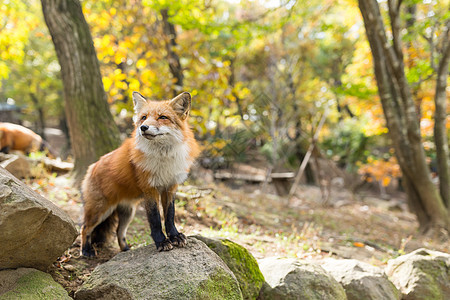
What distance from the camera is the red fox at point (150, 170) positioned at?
281 cm

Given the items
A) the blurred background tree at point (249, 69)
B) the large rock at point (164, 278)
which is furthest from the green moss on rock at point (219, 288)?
the blurred background tree at point (249, 69)

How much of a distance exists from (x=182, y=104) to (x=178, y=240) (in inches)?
53.9

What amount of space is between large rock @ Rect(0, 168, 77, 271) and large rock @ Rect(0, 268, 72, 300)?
0.30ft

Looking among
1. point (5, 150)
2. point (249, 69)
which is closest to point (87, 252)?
point (5, 150)

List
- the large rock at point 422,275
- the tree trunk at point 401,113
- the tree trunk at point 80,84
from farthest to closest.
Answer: the tree trunk at point 401,113
the tree trunk at point 80,84
the large rock at point 422,275

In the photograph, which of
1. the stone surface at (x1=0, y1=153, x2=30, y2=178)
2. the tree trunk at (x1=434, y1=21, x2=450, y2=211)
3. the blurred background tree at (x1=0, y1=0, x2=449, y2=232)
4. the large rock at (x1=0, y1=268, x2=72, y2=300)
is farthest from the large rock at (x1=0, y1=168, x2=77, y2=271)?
the tree trunk at (x1=434, y1=21, x2=450, y2=211)

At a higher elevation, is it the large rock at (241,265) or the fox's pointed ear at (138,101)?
the fox's pointed ear at (138,101)

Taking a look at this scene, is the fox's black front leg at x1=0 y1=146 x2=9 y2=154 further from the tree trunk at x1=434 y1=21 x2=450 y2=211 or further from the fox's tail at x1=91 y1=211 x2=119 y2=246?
the tree trunk at x1=434 y1=21 x2=450 y2=211

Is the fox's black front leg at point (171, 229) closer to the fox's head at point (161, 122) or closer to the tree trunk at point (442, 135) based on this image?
the fox's head at point (161, 122)

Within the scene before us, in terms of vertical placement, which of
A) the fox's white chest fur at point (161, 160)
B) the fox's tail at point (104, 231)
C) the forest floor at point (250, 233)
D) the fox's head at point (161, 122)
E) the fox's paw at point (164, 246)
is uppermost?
the fox's head at point (161, 122)

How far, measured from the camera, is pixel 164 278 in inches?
94.7

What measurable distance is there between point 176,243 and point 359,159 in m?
16.9

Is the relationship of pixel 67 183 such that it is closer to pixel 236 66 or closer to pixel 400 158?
pixel 400 158

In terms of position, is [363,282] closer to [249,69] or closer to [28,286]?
[28,286]
